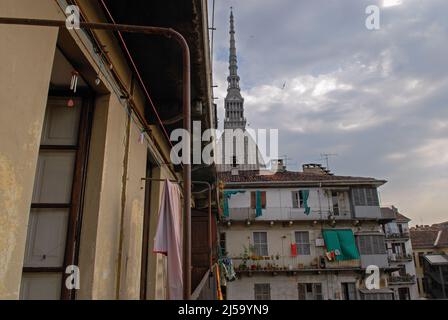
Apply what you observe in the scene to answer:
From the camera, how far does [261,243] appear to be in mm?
21266

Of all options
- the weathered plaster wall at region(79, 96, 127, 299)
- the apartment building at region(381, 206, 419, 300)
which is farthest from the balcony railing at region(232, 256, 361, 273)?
the weathered plaster wall at region(79, 96, 127, 299)

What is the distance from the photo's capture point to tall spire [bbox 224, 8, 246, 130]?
6166 centimetres

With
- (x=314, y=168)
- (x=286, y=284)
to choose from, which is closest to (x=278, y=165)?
(x=314, y=168)

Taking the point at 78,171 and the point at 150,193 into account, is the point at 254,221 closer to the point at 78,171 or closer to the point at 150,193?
the point at 150,193

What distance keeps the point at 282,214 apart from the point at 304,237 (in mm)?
2048

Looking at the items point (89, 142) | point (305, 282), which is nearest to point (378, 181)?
point (305, 282)

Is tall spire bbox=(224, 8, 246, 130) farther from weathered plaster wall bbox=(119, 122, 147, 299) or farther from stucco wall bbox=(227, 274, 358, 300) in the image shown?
weathered plaster wall bbox=(119, 122, 147, 299)

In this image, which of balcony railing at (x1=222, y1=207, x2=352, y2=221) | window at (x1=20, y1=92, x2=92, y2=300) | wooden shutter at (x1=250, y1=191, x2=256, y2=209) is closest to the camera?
window at (x1=20, y1=92, x2=92, y2=300)

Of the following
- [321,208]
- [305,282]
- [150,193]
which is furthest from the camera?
[321,208]

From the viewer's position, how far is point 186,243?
1.49m

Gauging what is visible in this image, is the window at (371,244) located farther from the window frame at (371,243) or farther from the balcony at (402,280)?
the balcony at (402,280)

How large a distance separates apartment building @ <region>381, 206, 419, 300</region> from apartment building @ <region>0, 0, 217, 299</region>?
86.3 feet
